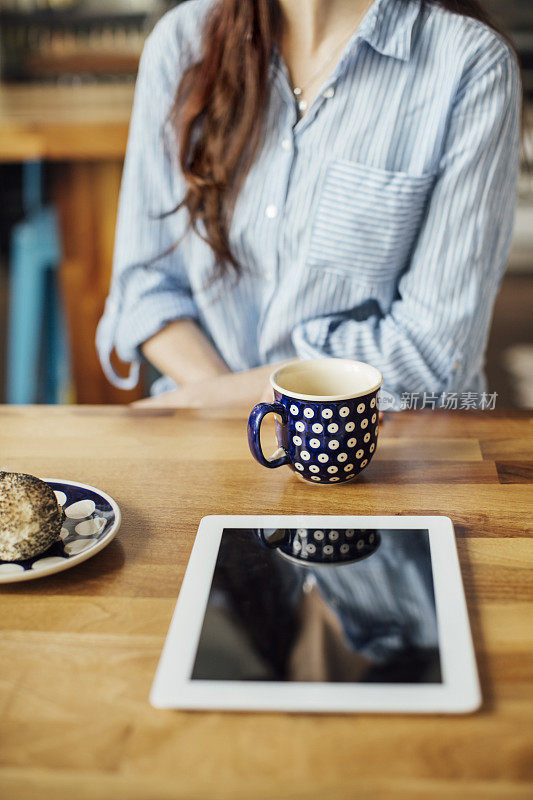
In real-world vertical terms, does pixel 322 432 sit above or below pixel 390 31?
below

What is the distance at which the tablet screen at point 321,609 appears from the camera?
1.53ft

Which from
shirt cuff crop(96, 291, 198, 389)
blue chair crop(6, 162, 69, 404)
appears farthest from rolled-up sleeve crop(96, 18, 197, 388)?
blue chair crop(6, 162, 69, 404)

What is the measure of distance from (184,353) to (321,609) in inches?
27.4

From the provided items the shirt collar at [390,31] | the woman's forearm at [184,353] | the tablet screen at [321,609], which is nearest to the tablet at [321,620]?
the tablet screen at [321,609]

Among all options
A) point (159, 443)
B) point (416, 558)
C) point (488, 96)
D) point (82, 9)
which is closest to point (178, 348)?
point (159, 443)

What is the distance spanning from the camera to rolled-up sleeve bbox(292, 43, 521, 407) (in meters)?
0.99

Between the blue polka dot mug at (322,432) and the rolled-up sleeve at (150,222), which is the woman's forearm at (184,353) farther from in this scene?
the blue polka dot mug at (322,432)

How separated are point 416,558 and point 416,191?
0.61 metres

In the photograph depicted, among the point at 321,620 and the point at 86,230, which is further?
the point at 86,230

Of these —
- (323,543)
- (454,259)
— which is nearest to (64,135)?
(454,259)

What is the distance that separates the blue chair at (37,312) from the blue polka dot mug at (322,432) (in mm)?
1552

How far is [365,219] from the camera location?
1.04 meters

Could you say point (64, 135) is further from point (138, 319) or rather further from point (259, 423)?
point (259, 423)

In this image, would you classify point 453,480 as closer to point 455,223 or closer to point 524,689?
point 524,689
